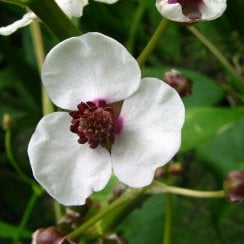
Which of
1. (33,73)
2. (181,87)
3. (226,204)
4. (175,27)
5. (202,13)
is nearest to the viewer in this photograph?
(202,13)

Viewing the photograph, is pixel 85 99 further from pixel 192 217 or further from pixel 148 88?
pixel 192 217

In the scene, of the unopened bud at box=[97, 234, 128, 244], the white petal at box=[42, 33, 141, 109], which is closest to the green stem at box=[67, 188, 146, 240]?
the unopened bud at box=[97, 234, 128, 244]

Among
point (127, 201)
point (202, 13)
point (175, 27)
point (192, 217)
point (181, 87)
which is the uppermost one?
point (202, 13)

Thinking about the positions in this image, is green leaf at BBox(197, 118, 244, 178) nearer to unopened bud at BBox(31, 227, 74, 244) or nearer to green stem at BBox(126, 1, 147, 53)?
green stem at BBox(126, 1, 147, 53)

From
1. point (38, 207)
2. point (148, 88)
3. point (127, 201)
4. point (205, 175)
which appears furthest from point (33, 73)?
point (148, 88)

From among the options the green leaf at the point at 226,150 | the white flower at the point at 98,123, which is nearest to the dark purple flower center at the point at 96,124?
the white flower at the point at 98,123

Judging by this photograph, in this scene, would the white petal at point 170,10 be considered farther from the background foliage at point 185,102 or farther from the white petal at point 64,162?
the background foliage at point 185,102

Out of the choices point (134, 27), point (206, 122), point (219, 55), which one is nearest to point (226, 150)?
point (206, 122)
